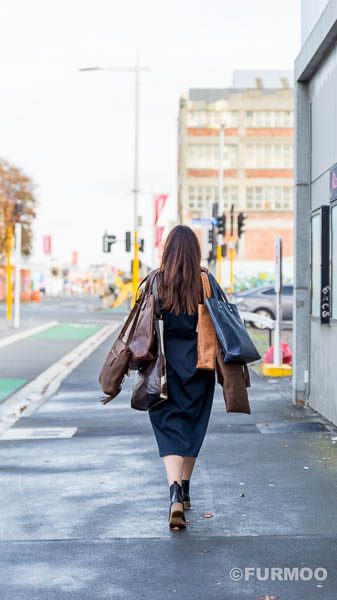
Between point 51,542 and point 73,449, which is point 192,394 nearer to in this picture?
point 51,542

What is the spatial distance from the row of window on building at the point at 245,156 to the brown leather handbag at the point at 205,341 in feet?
311

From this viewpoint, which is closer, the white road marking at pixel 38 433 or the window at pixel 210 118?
the white road marking at pixel 38 433

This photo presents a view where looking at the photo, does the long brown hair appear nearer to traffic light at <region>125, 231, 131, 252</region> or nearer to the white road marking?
the white road marking

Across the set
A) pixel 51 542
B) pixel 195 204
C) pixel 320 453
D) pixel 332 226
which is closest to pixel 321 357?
pixel 332 226

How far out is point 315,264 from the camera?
1200 centimetres

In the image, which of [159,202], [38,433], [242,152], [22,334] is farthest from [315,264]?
[242,152]

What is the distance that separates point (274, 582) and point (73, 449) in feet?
15.0

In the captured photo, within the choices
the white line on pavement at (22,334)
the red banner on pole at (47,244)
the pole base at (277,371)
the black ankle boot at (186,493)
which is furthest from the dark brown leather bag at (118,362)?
the red banner on pole at (47,244)

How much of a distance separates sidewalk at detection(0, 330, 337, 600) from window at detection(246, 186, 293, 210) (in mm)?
88838

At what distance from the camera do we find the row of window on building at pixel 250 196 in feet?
327

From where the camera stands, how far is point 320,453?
902cm

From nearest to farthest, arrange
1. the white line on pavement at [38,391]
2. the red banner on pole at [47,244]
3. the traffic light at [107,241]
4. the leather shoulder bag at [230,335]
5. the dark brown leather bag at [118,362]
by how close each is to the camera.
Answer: the leather shoulder bag at [230,335]
the dark brown leather bag at [118,362]
the white line on pavement at [38,391]
the traffic light at [107,241]
the red banner on pole at [47,244]

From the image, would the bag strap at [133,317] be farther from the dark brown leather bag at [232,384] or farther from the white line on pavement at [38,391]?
the white line on pavement at [38,391]

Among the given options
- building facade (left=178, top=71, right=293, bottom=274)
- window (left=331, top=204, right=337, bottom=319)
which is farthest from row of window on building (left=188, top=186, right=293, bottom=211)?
window (left=331, top=204, right=337, bottom=319)
